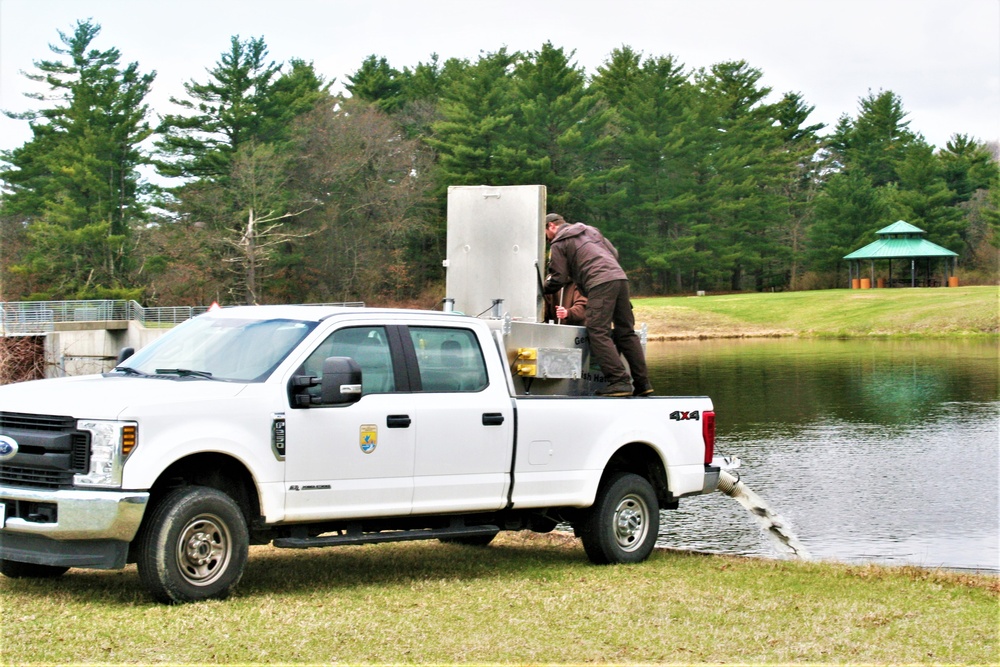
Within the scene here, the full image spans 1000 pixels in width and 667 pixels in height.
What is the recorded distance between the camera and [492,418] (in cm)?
980

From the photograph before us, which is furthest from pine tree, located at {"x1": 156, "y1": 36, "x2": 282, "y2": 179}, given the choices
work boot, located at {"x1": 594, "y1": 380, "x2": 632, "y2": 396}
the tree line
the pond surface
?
work boot, located at {"x1": 594, "y1": 380, "x2": 632, "y2": 396}

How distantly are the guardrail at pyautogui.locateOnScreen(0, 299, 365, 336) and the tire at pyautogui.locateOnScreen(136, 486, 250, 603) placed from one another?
45.2 metres

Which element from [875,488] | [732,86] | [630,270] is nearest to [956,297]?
[630,270]

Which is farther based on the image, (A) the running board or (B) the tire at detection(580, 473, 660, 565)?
(B) the tire at detection(580, 473, 660, 565)

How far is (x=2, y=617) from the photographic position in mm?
7605

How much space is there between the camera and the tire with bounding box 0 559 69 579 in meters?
9.12

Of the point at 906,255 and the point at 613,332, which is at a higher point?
the point at 906,255

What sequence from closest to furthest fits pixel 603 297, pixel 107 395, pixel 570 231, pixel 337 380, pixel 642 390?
pixel 107 395, pixel 337 380, pixel 603 297, pixel 570 231, pixel 642 390

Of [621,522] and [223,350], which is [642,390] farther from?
[223,350]

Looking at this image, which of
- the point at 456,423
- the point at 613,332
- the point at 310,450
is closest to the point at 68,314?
the point at 613,332

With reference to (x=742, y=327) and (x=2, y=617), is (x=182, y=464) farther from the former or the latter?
(x=742, y=327)

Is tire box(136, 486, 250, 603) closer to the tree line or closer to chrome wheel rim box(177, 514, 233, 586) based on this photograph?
chrome wheel rim box(177, 514, 233, 586)

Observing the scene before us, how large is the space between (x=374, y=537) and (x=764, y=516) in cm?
688

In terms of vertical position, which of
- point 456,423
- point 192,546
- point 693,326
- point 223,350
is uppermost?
point 223,350
